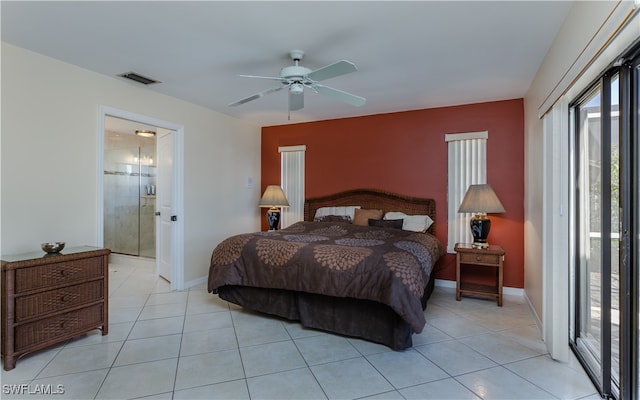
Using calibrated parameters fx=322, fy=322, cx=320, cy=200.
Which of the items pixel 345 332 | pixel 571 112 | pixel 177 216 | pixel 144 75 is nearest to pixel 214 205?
pixel 177 216

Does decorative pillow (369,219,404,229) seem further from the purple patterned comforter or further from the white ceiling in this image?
the white ceiling

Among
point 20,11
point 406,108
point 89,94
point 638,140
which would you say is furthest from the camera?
point 406,108

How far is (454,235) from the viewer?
14.1 feet

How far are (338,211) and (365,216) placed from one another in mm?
494

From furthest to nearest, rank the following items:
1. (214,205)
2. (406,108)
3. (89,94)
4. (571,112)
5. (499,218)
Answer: (214,205) < (406,108) < (499,218) < (89,94) < (571,112)

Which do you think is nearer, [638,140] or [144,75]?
[638,140]

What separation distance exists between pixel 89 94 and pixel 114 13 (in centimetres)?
137

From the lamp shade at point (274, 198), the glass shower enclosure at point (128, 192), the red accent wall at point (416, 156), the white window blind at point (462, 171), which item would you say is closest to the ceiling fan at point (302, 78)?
the red accent wall at point (416, 156)

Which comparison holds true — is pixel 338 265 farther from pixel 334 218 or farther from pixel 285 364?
pixel 334 218

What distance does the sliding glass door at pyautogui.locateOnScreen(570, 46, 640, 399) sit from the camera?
1626 millimetres

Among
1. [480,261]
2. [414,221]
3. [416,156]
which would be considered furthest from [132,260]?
[480,261]

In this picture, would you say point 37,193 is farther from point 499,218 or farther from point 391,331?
point 499,218

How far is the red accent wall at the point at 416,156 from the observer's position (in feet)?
13.1

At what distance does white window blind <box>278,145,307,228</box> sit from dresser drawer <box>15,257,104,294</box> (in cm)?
310
